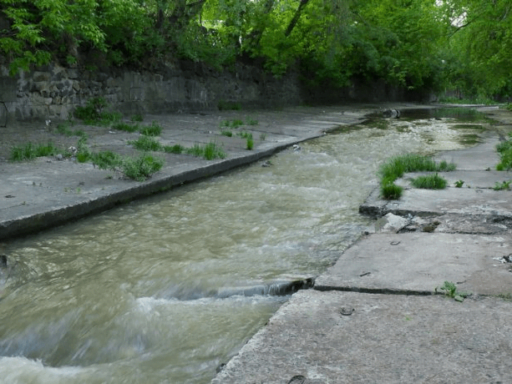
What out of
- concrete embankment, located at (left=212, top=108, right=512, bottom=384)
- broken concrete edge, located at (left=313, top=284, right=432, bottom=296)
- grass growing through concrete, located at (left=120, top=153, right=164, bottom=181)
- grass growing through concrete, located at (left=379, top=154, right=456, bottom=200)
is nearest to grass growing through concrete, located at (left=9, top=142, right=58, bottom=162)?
grass growing through concrete, located at (left=120, top=153, right=164, bottom=181)

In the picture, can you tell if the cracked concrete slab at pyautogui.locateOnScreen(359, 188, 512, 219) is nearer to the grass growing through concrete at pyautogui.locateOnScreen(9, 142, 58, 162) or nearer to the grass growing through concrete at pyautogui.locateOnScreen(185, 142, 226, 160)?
the grass growing through concrete at pyautogui.locateOnScreen(185, 142, 226, 160)

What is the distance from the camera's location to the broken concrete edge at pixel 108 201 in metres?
4.42

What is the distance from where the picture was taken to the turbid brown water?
2686 millimetres

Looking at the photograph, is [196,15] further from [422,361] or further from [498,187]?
[422,361]

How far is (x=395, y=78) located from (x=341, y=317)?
31.6m

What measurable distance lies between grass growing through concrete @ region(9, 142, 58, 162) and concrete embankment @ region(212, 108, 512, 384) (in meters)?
4.66

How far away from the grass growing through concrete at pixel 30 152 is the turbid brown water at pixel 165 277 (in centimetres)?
200


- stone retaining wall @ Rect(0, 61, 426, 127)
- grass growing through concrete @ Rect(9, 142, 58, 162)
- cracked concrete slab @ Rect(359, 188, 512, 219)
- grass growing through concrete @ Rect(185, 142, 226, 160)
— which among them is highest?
stone retaining wall @ Rect(0, 61, 426, 127)

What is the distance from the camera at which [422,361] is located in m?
2.08

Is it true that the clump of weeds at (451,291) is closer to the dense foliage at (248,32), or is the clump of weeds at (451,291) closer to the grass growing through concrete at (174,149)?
the grass growing through concrete at (174,149)

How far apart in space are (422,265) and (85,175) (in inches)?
161

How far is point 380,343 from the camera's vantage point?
225 cm

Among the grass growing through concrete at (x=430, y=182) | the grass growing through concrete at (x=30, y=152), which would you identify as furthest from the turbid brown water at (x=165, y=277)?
the grass growing through concrete at (x=30, y=152)

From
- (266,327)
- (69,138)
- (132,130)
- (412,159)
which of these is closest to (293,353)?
(266,327)
